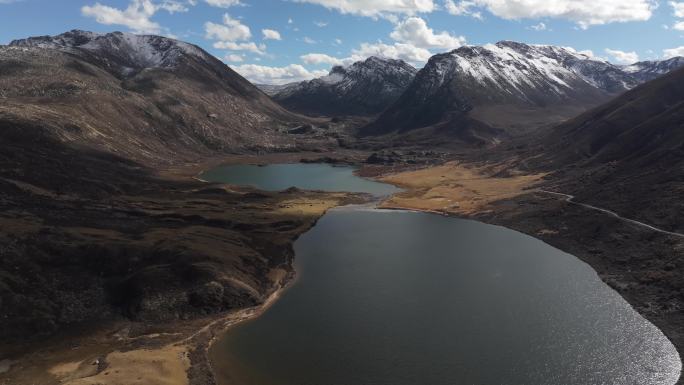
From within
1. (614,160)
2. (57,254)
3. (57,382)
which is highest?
(614,160)

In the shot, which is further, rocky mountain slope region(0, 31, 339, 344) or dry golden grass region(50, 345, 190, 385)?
rocky mountain slope region(0, 31, 339, 344)

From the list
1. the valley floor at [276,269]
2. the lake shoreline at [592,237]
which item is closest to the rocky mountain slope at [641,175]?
the valley floor at [276,269]

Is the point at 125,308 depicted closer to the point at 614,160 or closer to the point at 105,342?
the point at 105,342

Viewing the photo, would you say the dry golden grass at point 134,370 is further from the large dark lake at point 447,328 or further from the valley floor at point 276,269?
the large dark lake at point 447,328

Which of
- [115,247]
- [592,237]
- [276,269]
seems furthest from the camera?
[592,237]

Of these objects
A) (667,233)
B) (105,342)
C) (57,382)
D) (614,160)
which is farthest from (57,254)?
(614,160)

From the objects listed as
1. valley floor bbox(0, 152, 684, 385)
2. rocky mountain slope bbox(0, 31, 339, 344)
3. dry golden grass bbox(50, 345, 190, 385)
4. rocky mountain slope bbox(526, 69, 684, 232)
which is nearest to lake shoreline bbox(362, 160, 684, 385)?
valley floor bbox(0, 152, 684, 385)

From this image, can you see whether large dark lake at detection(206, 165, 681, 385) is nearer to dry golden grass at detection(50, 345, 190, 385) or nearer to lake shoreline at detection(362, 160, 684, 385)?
lake shoreline at detection(362, 160, 684, 385)

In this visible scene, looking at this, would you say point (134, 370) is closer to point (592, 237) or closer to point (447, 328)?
point (447, 328)

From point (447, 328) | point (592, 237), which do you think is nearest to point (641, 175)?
point (592, 237)
